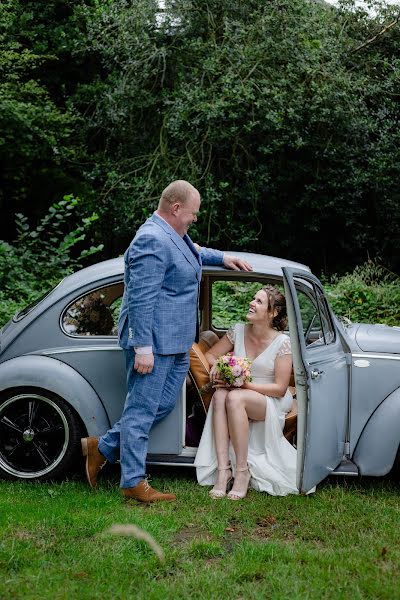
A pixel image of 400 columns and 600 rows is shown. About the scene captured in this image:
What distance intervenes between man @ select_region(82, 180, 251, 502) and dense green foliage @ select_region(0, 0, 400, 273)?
983cm

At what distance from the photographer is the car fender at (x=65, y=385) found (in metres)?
5.46

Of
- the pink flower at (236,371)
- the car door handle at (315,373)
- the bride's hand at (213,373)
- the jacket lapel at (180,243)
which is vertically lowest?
the bride's hand at (213,373)

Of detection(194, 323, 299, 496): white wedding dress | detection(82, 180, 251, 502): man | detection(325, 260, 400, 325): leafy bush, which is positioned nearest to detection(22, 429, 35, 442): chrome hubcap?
detection(82, 180, 251, 502): man

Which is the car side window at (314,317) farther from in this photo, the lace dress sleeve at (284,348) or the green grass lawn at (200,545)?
the green grass lawn at (200,545)

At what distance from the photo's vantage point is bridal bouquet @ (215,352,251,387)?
5402 millimetres

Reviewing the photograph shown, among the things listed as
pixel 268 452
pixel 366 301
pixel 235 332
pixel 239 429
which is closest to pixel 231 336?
pixel 235 332

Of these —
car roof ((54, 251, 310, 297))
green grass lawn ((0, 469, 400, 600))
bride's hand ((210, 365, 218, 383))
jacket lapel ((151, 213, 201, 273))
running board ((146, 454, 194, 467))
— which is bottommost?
green grass lawn ((0, 469, 400, 600))

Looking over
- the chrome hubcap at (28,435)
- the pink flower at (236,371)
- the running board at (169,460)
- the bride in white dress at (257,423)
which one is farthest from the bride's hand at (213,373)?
the chrome hubcap at (28,435)

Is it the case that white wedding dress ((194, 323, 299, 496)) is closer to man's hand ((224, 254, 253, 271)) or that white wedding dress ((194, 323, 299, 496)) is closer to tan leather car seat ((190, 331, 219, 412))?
tan leather car seat ((190, 331, 219, 412))

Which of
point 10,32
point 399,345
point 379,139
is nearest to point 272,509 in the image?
point 399,345

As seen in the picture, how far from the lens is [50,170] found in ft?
56.6

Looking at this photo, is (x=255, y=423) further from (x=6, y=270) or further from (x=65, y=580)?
(x=6, y=270)

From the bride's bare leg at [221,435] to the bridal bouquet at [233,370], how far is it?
0.10m

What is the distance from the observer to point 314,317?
5.55 m
